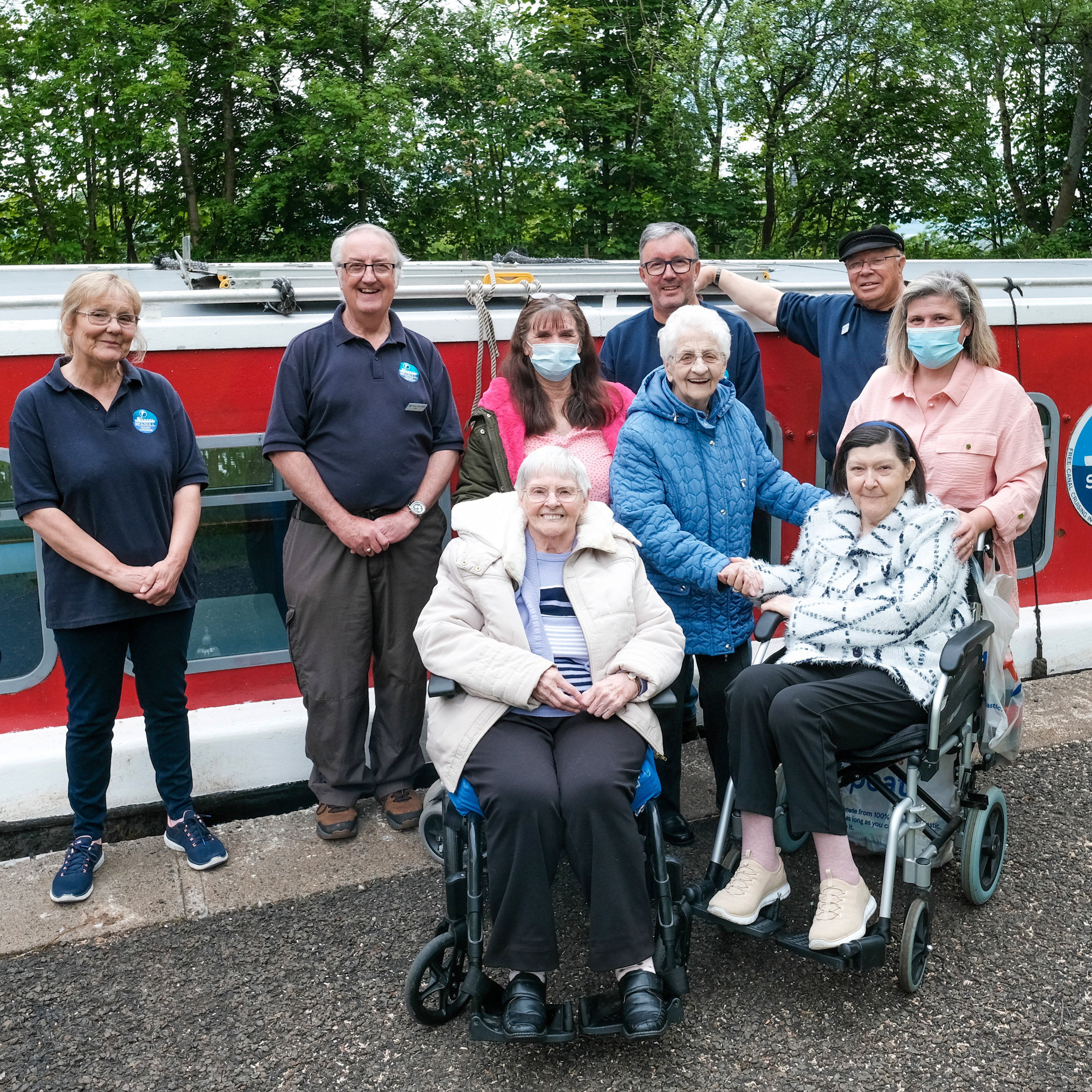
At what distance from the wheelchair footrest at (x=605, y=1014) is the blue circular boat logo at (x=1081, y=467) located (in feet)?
12.3

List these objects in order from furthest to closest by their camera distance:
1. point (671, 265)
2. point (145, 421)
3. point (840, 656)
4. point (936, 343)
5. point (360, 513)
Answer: point (671, 265) < point (360, 513) < point (936, 343) < point (145, 421) < point (840, 656)

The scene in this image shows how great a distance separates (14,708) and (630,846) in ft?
8.37

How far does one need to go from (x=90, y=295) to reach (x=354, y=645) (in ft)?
4.63

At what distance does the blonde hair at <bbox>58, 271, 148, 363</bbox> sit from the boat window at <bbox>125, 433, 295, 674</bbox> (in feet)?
2.67

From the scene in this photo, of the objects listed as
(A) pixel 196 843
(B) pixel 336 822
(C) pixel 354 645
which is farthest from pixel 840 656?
(A) pixel 196 843

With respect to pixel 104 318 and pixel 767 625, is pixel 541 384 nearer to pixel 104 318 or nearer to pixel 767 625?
pixel 767 625

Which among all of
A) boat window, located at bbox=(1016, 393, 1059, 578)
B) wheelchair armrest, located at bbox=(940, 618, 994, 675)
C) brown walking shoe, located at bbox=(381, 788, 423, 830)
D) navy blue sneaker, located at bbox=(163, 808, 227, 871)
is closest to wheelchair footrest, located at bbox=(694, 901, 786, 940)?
wheelchair armrest, located at bbox=(940, 618, 994, 675)

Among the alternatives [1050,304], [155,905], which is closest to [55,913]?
[155,905]

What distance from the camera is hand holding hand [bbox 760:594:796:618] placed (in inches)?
128

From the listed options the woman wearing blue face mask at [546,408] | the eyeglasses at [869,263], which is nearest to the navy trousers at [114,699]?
the woman wearing blue face mask at [546,408]

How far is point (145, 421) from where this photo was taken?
11.1 feet

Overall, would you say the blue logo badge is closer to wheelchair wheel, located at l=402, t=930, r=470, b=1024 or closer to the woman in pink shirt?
wheelchair wheel, located at l=402, t=930, r=470, b=1024

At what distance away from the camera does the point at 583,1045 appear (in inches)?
109

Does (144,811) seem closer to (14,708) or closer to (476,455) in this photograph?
(14,708)
